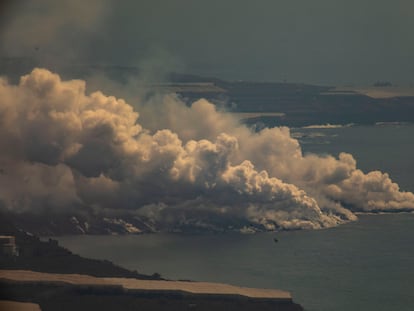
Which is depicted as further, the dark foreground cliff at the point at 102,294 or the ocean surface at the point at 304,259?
the ocean surface at the point at 304,259

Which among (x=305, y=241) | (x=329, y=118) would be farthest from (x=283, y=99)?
(x=305, y=241)

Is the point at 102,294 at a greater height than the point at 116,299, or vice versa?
the point at 102,294

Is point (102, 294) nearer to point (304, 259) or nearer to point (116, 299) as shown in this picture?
point (116, 299)

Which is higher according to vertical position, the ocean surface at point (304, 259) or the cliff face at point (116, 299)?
the ocean surface at point (304, 259)

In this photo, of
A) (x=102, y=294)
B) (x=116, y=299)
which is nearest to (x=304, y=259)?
(x=102, y=294)

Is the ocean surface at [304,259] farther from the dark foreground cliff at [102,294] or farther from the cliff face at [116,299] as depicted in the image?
the cliff face at [116,299]

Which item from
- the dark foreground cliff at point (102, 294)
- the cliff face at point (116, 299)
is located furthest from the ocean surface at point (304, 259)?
the cliff face at point (116, 299)

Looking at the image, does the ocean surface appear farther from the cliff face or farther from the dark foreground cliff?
the cliff face

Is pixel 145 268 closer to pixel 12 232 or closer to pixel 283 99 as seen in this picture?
pixel 12 232
